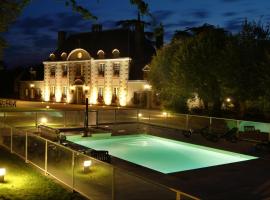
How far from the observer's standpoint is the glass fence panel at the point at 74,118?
25.3 meters

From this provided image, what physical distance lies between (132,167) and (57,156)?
3125 millimetres

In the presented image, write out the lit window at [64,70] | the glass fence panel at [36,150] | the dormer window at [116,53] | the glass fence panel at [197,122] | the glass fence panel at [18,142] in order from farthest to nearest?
the lit window at [64,70]
the dormer window at [116,53]
the glass fence panel at [197,122]
the glass fence panel at [18,142]
the glass fence panel at [36,150]

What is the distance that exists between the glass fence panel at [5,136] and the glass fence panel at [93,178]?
277 inches

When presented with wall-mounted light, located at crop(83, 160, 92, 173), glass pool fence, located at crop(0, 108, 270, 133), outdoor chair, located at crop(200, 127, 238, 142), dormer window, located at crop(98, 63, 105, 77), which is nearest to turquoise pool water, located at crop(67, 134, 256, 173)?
outdoor chair, located at crop(200, 127, 238, 142)

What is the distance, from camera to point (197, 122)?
75.2 feet

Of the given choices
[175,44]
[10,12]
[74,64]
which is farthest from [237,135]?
[74,64]

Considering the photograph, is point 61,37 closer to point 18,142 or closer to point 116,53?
point 116,53

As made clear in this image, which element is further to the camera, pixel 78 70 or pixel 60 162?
pixel 78 70

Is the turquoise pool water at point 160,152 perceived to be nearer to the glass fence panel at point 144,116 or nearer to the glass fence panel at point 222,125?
the glass fence panel at point 222,125

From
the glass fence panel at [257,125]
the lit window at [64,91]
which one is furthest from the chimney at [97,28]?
the glass fence panel at [257,125]

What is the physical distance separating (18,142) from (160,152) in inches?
309

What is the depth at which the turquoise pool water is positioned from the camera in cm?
1773

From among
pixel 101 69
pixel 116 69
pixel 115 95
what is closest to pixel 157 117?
pixel 115 95

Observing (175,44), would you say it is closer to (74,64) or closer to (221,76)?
(221,76)
